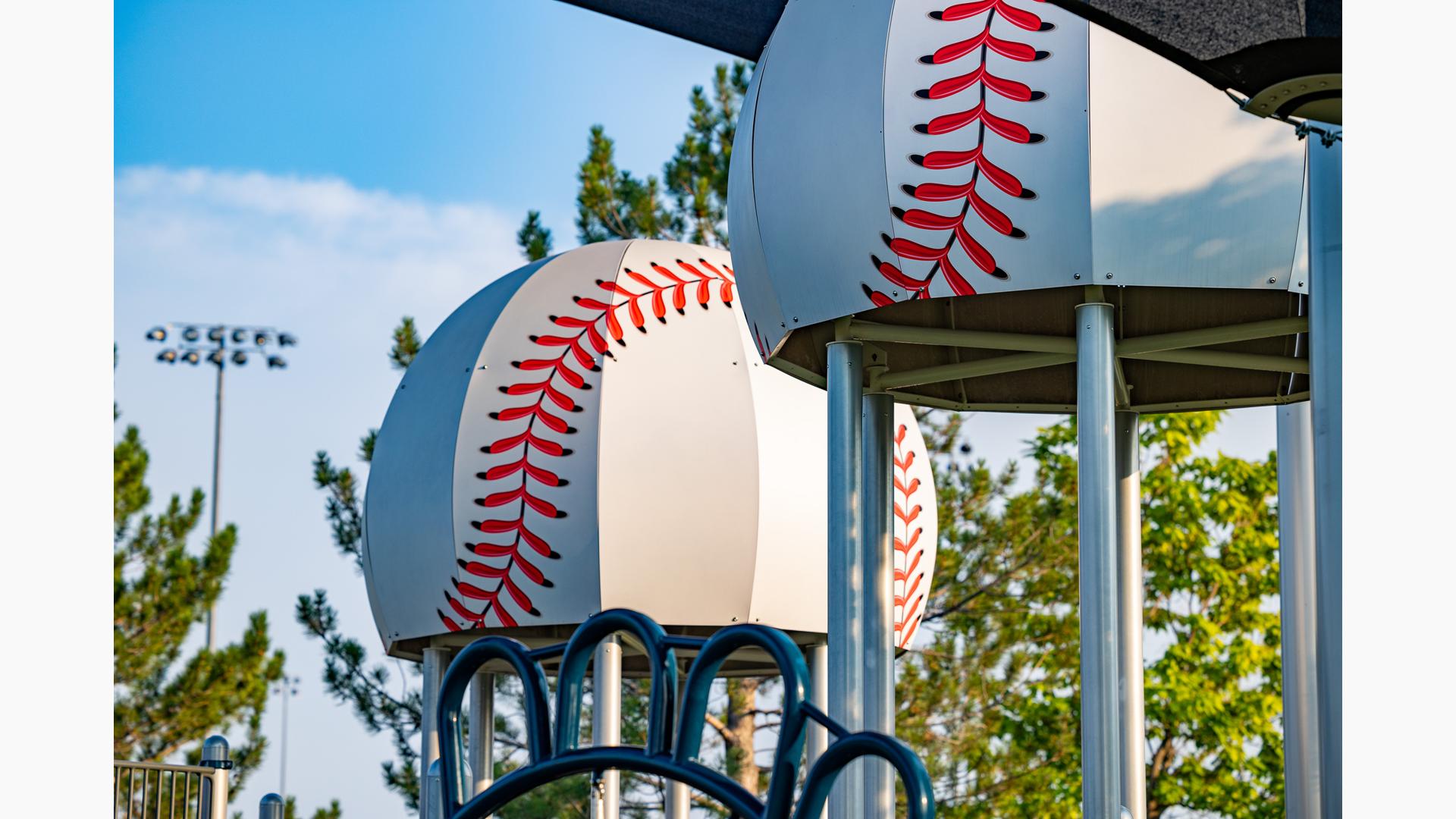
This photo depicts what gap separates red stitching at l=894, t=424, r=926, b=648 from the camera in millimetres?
12188

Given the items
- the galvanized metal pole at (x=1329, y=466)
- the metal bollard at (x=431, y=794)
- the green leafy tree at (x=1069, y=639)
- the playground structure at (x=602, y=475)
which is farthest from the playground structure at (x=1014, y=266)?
the green leafy tree at (x=1069, y=639)

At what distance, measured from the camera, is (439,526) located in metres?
11.2

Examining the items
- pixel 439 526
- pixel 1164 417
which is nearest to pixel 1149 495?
pixel 1164 417

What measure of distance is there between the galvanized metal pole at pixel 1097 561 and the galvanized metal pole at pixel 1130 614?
6.67 ft

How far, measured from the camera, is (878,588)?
29.6 ft

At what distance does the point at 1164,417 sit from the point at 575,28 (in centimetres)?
1042

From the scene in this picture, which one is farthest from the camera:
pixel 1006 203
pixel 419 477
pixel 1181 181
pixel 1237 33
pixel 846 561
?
pixel 419 477

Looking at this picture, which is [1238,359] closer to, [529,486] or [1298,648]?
[1298,648]

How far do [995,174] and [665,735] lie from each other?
3.96 metres

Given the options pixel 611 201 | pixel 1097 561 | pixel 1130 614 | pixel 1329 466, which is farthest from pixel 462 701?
pixel 611 201

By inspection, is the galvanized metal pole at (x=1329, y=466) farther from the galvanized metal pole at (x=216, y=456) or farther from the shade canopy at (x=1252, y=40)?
the galvanized metal pole at (x=216, y=456)

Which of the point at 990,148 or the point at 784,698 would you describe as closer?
the point at 784,698

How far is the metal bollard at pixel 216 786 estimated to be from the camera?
879 centimetres
